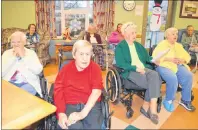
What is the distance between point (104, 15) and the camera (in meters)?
4.83

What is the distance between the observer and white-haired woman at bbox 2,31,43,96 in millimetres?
1795

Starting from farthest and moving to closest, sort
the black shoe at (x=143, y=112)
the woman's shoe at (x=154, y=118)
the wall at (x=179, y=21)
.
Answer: the wall at (x=179, y=21) < the black shoe at (x=143, y=112) < the woman's shoe at (x=154, y=118)

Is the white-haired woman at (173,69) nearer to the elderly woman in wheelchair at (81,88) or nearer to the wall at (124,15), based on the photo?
the elderly woman in wheelchair at (81,88)

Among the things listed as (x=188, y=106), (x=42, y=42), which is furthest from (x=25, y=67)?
(x=42, y=42)

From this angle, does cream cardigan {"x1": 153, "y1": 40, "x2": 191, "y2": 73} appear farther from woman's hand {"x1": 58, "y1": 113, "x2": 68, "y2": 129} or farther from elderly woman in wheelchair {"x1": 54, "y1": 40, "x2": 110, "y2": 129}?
woman's hand {"x1": 58, "y1": 113, "x2": 68, "y2": 129}

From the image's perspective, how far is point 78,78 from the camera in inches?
62.4

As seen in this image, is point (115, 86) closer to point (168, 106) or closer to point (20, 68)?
point (168, 106)

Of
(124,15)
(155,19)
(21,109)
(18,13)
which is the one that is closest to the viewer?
(21,109)

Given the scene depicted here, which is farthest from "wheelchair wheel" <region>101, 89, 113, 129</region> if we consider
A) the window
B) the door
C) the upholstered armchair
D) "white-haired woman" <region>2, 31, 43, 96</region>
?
the door

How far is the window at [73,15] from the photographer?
4785mm

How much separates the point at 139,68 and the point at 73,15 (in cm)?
313

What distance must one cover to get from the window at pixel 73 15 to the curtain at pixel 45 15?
172mm

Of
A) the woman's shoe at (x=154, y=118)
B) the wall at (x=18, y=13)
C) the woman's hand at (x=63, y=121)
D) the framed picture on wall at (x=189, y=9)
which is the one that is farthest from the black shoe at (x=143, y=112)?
the framed picture on wall at (x=189, y=9)

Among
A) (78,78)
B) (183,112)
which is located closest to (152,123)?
(183,112)
